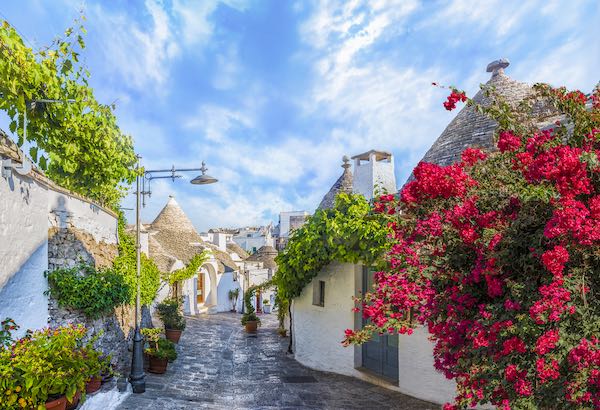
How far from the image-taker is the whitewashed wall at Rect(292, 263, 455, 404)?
7.97 m

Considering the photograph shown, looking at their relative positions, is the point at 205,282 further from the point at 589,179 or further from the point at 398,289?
the point at 589,179

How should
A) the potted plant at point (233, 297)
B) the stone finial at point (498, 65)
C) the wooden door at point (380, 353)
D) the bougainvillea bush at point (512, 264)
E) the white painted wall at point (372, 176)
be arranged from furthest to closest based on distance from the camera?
the potted plant at point (233, 297), the white painted wall at point (372, 176), the stone finial at point (498, 65), the wooden door at point (380, 353), the bougainvillea bush at point (512, 264)

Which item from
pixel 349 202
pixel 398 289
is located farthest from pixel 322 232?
pixel 398 289

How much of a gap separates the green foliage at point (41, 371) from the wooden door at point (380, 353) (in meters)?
6.40

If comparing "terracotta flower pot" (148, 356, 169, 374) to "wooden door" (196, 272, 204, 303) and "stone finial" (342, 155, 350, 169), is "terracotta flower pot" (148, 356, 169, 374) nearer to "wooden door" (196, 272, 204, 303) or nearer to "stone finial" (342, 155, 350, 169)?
"stone finial" (342, 155, 350, 169)

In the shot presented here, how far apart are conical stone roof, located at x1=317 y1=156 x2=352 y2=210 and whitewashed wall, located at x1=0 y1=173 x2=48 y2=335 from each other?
30.9ft

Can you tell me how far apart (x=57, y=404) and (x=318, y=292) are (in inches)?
294

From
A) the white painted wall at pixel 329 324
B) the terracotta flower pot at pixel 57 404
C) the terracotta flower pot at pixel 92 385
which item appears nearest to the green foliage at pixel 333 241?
the white painted wall at pixel 329 324

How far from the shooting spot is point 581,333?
296 cm

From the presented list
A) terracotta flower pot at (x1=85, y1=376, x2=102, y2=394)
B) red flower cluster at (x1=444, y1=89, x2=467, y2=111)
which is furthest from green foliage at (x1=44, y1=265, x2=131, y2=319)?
red flower cluster at (x1=444, y1=89, x2=467, y2=111)

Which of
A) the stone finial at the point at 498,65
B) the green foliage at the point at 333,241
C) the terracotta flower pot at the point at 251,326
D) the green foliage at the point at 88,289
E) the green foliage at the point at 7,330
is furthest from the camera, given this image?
the terracotta flower pot at the point at 251,326

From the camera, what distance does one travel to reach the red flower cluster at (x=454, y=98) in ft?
13.8

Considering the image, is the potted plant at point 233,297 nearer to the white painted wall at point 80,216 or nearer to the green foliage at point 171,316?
the green foliage at point 171,316

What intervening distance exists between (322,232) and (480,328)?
20.6ft
